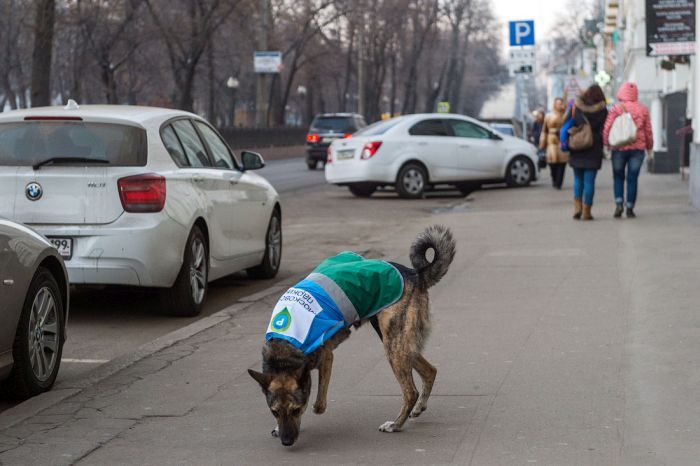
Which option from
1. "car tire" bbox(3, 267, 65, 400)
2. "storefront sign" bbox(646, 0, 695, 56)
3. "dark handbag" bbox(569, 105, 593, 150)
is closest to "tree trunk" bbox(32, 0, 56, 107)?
"storefront sign" bbox(646, 0, 695, 56)

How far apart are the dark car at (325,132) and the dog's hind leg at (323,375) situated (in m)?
34.1

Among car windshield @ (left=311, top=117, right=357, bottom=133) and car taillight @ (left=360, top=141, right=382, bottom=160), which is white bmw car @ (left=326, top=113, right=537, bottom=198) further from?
car windshield @ (left=311, top=117, right=357, bottom=133)

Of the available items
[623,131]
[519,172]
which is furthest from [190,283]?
[519,172]

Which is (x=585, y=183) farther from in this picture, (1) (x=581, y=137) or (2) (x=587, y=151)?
(1) (x=581, y=137)

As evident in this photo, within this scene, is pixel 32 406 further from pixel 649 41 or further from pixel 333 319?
pixel 649 41

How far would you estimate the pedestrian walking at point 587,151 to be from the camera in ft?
54.6

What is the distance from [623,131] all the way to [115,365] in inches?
400

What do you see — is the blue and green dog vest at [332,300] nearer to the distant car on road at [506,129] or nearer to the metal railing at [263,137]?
the distant car on road at [506,129]

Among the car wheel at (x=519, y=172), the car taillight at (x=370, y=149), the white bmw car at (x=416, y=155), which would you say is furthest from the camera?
the car wheel at (x=519, y=172)

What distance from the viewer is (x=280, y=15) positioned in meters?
64.6

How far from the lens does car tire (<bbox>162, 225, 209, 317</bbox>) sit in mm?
9562

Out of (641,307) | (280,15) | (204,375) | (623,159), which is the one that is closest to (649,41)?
(623,159)

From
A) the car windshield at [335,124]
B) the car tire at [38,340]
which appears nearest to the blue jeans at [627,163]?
the car tire at [38,340]

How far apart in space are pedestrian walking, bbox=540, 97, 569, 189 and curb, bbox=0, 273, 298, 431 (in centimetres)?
1482
